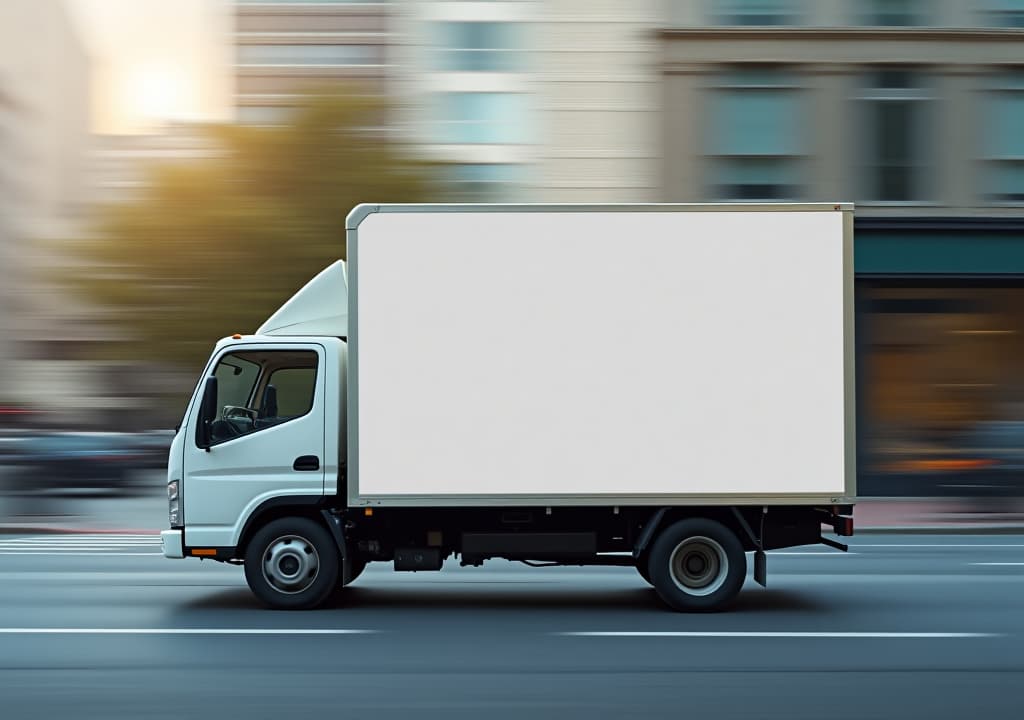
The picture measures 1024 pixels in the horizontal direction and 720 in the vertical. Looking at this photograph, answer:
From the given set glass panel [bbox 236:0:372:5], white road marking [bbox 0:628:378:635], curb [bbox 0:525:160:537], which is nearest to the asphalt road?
white road marking [bbox 0:628:378:635]

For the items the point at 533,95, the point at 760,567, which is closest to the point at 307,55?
the point at 533,95

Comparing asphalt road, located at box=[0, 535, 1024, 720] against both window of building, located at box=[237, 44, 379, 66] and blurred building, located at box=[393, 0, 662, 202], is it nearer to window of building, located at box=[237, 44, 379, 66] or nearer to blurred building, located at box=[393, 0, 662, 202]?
blurred building, located at box=[393, 0, 662, 202]

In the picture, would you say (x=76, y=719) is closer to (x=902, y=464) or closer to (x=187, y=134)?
(x=902, y=464)

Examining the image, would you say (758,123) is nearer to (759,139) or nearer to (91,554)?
(759,139)

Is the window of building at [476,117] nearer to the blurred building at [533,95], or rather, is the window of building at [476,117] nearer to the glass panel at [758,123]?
the blurred building at [533,95]

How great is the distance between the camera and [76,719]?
6.26 metres

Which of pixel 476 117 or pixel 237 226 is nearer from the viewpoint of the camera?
pixel 237 226

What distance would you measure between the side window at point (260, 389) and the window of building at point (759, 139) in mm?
13596

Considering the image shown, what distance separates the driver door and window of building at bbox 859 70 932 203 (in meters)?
14.7

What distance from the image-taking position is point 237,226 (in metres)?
21.9

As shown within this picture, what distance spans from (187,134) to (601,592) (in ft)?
53.5

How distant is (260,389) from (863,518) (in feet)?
35.2

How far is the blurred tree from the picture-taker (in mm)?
21781

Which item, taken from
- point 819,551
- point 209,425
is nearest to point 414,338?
point 209,425
